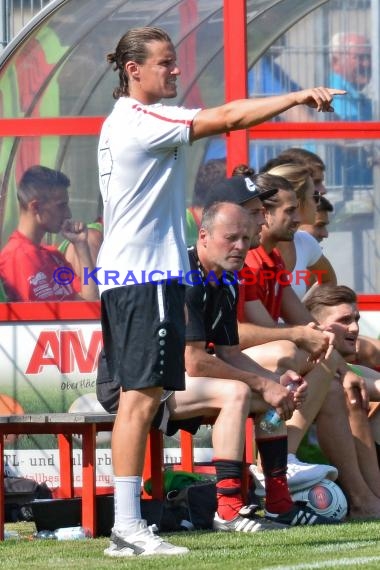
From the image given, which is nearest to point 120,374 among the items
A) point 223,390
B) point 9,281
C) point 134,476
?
point 134,476

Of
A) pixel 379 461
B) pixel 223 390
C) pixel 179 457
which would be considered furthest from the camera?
pixel 179 457

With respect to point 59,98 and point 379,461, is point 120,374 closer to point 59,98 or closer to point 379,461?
point 379,461

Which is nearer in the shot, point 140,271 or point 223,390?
point 140,271

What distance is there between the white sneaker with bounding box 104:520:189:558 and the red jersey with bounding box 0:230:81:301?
2.90 meters

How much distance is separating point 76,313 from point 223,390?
6.74ft

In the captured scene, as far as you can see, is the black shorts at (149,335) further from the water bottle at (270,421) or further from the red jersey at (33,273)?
the red jersey at (33,273)

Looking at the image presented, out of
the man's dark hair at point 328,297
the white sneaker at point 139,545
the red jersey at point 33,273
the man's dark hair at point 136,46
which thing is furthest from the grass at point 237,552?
the red jersey at point 33,273

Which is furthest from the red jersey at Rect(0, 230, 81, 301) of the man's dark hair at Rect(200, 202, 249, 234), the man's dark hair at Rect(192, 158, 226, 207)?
the man's dark hair at Rect(200, 202, 249, 234)

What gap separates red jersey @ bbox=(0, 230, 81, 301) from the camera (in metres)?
7.65

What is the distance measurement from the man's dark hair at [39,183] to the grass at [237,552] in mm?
2494

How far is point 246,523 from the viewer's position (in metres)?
5.62

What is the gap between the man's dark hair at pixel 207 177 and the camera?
7.59 meters

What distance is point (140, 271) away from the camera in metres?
4.93

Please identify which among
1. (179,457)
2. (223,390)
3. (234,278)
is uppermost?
(234,278)
